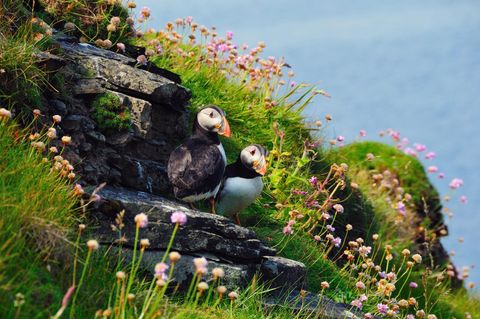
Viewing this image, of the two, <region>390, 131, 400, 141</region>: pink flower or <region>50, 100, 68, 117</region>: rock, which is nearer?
<region>50, 100, 68, 117</region>: rock

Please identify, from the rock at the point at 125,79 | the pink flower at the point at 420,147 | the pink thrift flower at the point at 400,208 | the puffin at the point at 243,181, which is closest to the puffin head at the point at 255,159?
the puffin at the point at 243,181

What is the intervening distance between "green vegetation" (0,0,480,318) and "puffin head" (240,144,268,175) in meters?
0.88

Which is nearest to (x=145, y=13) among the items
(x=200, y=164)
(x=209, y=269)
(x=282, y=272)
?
(x=200, y=164)

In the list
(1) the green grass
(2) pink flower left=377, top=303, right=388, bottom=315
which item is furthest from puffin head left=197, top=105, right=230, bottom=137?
(2) pink flower left=377, top=303, right=388, bottom=315

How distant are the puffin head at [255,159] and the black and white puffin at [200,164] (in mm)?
436

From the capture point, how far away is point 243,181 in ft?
27.9

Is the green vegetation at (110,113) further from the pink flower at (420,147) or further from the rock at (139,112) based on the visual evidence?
the pink flower at (420,147)

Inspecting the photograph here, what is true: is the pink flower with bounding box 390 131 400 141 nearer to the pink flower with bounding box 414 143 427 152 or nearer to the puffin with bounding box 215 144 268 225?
the pink flower with bounding box 414 143 427 152

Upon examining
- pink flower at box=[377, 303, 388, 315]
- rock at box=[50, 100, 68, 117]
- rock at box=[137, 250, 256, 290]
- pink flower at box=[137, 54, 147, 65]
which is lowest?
rock at box=[137, 250, 256, 290]

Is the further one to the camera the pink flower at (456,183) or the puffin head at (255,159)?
the pink flower at (456,183)

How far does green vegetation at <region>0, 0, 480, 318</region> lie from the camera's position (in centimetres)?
549

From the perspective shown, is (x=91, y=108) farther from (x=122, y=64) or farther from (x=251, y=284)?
(x=251, y=284)

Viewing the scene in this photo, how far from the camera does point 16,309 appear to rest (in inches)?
192

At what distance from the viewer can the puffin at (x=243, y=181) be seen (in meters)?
8.45
